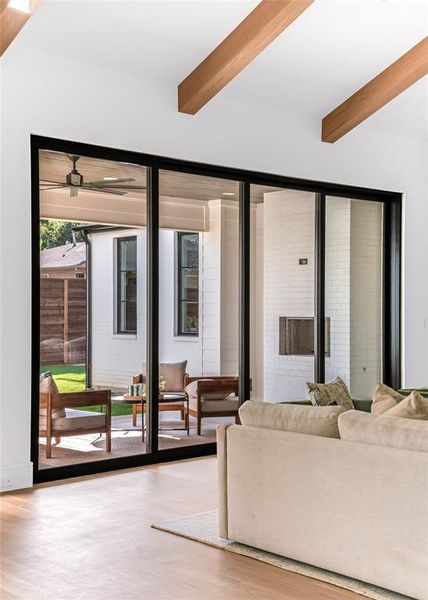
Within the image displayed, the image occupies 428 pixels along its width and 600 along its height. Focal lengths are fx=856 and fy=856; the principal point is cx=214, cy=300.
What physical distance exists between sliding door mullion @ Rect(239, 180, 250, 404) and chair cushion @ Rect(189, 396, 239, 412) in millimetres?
81

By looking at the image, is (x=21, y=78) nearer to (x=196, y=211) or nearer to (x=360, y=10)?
(x=196, y=211)

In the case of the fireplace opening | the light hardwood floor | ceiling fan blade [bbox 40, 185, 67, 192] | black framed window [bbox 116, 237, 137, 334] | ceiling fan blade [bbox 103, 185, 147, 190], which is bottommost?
the light hardwood floor

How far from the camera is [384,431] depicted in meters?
3.97

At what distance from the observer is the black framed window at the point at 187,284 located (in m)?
7.39

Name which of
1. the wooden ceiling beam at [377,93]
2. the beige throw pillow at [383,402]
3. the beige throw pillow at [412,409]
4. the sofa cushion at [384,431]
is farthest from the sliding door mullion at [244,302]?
the sofa cushion at [384,431]

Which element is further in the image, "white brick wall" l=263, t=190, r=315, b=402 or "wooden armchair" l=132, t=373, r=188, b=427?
"white brick wall" l=263, t=190, r=315, b=402

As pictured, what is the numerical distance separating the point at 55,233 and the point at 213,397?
85.3 inches

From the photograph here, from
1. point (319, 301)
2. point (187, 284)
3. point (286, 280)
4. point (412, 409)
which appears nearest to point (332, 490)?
point (412, 409)

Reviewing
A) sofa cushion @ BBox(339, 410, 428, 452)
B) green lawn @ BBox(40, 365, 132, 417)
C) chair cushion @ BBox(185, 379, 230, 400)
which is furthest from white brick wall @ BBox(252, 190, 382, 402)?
sofa cushion @ BBox(339, 410, 428, 452)

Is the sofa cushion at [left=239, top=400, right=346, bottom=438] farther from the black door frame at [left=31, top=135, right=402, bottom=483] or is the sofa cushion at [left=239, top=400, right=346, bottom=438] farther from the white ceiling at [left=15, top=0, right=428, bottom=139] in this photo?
the white ceiling at [left=15, top=0, right=428, bottom=139]

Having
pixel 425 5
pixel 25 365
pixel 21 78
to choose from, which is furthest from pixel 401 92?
pixel 25 365

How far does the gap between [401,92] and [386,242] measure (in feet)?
6.42

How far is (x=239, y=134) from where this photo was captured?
7.76 metres

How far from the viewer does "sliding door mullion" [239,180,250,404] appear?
7.89 meters
